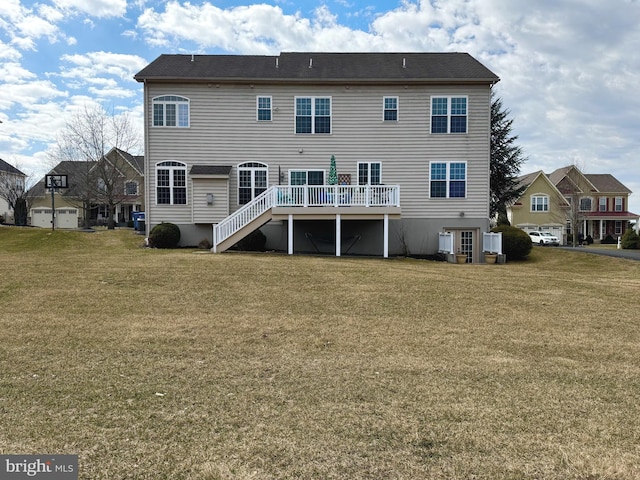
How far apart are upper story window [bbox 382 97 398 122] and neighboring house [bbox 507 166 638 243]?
27.2 m

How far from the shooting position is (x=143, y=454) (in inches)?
141

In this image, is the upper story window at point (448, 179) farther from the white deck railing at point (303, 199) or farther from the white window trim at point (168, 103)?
the white window trim at point (168, 103)

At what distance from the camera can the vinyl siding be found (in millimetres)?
21359

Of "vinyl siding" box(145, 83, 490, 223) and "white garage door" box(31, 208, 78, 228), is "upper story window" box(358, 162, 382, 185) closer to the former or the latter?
"vinyl siding" box(145, 83, 490, 223)

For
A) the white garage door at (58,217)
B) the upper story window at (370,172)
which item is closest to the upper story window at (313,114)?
the upper story window at (370,172)

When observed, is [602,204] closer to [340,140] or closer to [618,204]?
[618,204]

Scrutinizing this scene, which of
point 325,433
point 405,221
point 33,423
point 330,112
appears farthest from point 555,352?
point 330,112

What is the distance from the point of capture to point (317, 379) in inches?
211

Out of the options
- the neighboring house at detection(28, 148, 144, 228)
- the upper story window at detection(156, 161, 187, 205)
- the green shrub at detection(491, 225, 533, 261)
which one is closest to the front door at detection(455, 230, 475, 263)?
the green shrub at detection(491, 225, 533, 261)

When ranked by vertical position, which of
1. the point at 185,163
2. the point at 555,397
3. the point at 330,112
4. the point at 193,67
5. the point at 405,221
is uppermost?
the point at 193,67

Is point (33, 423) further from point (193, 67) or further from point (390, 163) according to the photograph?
point (193, 67)

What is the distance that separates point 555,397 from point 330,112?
60.6 ft

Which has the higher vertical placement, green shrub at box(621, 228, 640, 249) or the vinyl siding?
the vinyl siding

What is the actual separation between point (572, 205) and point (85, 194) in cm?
4391
